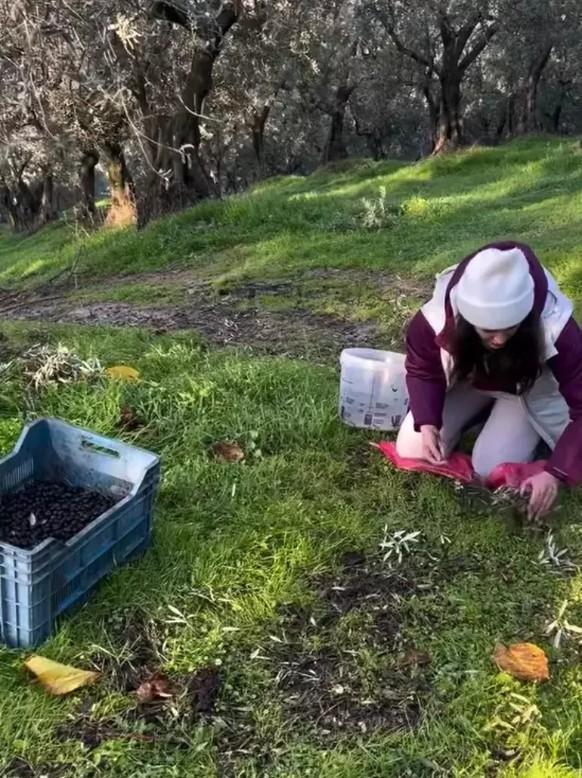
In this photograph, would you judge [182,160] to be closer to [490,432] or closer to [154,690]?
[490,432]

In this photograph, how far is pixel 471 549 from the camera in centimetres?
Answer: 307

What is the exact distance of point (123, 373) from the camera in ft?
13.7

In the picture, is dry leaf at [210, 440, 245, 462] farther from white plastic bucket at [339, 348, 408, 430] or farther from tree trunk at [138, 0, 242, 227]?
tree trunk at [138, 0, 242, 227]

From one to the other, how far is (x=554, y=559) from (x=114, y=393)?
2072 millimetres

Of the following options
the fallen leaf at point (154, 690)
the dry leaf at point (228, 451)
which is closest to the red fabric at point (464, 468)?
the dry leaf at point (228, 451)

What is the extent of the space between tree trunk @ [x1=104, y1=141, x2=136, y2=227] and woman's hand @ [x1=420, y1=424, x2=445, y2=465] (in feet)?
39.6

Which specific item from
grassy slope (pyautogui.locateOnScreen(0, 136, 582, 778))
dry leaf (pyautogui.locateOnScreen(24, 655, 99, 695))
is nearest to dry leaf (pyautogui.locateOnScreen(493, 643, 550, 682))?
grassy slope (pyautogui.locateOnScreen(0, 136, 582, 778))

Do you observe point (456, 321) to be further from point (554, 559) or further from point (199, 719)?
point (199, 719)

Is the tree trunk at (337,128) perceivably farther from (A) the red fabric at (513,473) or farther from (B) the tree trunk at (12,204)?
(A) the red fabric at (513,473)

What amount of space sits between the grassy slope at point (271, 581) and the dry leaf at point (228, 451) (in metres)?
0.06

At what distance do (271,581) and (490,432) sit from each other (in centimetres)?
118

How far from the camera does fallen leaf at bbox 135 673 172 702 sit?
2348 mm

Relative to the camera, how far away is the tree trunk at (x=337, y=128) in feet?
76.4

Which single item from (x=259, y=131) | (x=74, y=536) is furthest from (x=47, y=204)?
(x=74, y=536)
